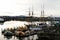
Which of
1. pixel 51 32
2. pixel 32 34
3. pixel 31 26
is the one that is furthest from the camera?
pixel 31 26

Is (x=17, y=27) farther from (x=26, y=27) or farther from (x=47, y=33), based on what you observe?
(x=47, y=33)

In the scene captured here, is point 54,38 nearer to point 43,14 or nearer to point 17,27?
point 43,14

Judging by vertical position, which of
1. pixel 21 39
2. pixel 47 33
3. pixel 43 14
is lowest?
pixel 21 39

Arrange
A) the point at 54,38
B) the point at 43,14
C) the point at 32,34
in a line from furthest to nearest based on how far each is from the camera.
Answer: the point at 32,34
the point at 43,14
the point at 54,38

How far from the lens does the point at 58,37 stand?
3.84m

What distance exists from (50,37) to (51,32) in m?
0.31

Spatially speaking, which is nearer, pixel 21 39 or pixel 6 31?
pixel 21 39

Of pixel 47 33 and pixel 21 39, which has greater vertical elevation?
pixel 47 33

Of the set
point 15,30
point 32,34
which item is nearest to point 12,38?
point 15,30

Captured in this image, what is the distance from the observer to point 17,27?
502 cm

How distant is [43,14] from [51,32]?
0.75m

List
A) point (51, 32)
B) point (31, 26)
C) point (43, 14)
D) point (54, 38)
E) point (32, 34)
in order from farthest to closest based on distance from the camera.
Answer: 1. point (31, 26)
2. point (32, 34)
3. point (43, 14)
4. point (51, 32)
5. point (54, 38)

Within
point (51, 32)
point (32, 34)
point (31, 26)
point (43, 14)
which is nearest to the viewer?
point (51, 32)

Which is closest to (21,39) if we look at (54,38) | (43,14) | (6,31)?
(6,31)
